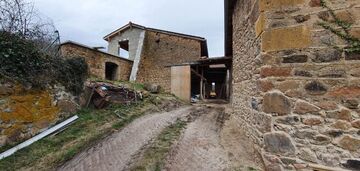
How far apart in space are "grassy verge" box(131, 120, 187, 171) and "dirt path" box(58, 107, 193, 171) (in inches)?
8.2

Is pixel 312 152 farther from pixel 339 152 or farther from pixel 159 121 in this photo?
pixel 159 121

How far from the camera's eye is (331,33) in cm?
324

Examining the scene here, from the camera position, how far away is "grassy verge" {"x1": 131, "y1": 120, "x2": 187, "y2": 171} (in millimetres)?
4020

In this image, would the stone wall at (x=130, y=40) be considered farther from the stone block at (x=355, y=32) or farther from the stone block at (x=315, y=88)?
the stone block at (x=355, y=32)

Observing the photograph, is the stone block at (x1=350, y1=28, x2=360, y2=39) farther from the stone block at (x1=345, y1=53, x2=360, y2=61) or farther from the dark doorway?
the dark doorway

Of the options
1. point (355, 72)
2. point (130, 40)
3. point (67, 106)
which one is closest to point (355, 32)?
point (355, 72)

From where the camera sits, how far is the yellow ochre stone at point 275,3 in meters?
3.49

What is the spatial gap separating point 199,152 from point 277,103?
78.6 inches

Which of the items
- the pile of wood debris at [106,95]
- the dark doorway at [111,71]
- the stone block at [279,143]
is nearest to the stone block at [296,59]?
the stone block at [279,143]

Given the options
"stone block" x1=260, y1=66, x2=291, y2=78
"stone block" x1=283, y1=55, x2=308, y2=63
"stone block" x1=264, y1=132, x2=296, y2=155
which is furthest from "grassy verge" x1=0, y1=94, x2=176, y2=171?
"stone block" x1=283, y1=55, x2=308, y2=63

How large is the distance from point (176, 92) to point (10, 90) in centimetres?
902

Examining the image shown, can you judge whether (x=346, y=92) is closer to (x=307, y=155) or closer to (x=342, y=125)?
(x=342, y=125)

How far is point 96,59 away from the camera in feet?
37.1

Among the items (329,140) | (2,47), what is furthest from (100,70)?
(329,140)
